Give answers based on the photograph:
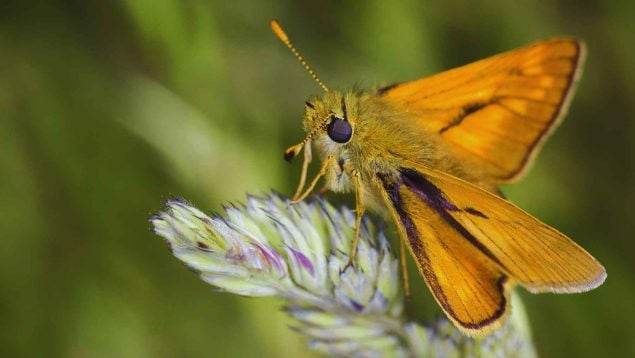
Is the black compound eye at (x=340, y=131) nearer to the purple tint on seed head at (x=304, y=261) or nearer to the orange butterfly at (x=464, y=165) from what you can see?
the orange butterfly at (x=464, y=165)

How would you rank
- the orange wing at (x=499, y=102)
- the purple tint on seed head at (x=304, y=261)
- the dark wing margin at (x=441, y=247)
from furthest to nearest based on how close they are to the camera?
1. the orange wing at (x=499, y=102)
2. the dark wing margin at (x=441, y=247)
3. the purple tint on seed head at (x=304, y=261)

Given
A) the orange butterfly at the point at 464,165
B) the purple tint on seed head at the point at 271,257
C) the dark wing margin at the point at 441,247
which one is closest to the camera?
the purple tint on seed head at the point at 271,257

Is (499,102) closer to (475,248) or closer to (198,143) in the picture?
(475,248)

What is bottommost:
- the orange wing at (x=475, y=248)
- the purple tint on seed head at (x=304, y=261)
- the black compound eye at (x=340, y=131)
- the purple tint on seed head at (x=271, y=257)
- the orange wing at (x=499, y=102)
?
the purple tint on seed head at (x=271, y=257)

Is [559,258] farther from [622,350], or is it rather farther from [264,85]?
[264,85]

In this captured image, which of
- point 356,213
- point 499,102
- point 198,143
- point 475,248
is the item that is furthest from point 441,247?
point 198,143

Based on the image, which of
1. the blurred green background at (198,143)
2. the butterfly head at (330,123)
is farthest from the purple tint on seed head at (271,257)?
the blurred green background at (198,143)

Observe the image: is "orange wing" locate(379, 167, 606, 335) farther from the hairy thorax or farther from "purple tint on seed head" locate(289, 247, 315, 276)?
"purple tint on seed head" locate(289, 247, 315, 276)

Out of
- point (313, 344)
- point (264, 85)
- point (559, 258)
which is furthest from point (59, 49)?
point (559, 258)
